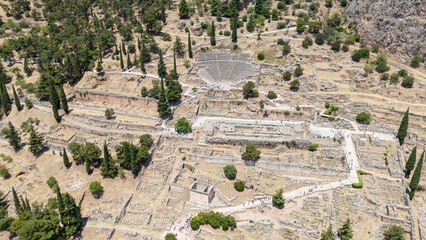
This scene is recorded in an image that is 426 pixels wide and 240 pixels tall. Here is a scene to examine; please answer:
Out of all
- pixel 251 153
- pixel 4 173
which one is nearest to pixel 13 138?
pixel 4 173

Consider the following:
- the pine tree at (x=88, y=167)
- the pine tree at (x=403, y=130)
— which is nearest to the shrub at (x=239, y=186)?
the pine tree at (x=88, y=167)

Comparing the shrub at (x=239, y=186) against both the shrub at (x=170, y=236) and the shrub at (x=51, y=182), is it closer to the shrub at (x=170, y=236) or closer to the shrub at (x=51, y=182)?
the shrub at (x=170, y=236)

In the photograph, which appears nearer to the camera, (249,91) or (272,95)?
(249,91)

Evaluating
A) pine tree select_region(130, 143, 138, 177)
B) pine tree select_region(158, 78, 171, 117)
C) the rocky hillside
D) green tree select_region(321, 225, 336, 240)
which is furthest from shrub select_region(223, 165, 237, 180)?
the rocky hillside

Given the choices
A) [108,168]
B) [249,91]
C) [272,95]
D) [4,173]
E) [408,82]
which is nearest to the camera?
[108,168]

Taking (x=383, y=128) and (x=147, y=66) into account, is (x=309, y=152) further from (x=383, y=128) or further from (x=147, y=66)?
(x=147, y=66)

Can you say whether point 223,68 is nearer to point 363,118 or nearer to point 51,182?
point 363,118

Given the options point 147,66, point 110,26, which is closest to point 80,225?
point 147,66
